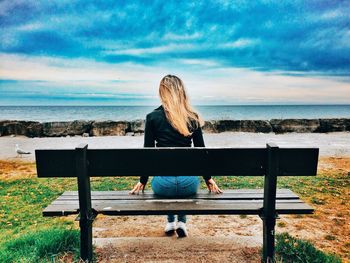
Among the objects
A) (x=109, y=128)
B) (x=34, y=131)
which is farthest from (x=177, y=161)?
(x=34, y=131)

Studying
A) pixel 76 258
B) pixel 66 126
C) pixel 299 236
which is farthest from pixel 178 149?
pixel 66 126

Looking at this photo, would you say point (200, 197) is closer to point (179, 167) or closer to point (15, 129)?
point (179, 167)

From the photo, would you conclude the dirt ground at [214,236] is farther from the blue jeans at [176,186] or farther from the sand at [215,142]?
the sand at [215,142]

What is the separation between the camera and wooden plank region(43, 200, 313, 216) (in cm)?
287

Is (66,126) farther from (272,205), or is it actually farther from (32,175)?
(272,205)

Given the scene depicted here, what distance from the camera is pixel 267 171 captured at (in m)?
2.74

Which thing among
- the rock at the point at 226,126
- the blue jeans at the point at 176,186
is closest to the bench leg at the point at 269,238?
the blue jeans at the point at 176,186

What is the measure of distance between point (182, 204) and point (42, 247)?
4.61ft

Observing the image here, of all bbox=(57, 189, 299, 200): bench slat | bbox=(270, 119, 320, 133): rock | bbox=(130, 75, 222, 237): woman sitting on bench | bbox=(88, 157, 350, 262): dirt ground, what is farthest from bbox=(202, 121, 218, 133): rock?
bbox=(57, 189, 299, 200): bench slat

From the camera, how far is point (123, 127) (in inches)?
664

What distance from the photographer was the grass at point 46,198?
3238 millimetres

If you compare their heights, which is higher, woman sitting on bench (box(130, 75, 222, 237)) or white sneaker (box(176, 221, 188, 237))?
woman sitting on bench (box(130, 75, 222, 237))

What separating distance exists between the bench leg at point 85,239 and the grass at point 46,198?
1.20 ft

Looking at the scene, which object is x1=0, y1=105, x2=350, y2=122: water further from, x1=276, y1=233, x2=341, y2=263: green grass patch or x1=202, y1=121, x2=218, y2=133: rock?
x1=276, y1=233, x2=341, y2=263: green grass patch
